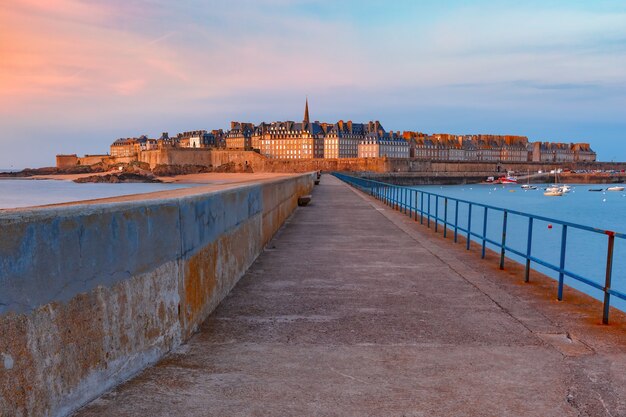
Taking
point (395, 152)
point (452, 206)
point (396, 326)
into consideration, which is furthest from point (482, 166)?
point (396, 326)

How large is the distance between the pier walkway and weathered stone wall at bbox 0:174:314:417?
0.25 m

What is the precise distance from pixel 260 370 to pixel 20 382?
193cm

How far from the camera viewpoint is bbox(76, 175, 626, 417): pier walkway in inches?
144

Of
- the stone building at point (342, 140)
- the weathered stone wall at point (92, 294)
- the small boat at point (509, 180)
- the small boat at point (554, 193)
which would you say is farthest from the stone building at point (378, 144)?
the weathered stone wall at point (92, 294)

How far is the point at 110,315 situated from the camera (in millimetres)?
3605

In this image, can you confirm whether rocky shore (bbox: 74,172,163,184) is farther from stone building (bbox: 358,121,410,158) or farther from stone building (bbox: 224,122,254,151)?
stone building (bbox: 358,121,410,158)

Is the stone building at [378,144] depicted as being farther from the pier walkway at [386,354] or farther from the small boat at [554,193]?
the pier walkway at [386,354]

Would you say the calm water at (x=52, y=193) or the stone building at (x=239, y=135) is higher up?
the stone building at (x=239, y=135)

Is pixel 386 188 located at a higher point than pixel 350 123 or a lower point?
lower

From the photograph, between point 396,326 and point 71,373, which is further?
point 396,326

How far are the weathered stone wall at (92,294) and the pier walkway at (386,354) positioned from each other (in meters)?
0.25

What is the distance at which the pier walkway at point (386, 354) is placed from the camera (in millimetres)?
3648

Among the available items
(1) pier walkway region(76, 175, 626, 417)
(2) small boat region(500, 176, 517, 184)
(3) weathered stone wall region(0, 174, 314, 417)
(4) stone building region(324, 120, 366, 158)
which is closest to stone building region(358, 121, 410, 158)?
(4) stone building region(324, 120, 366, 158)

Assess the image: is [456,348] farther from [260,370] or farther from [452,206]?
[452,206]
